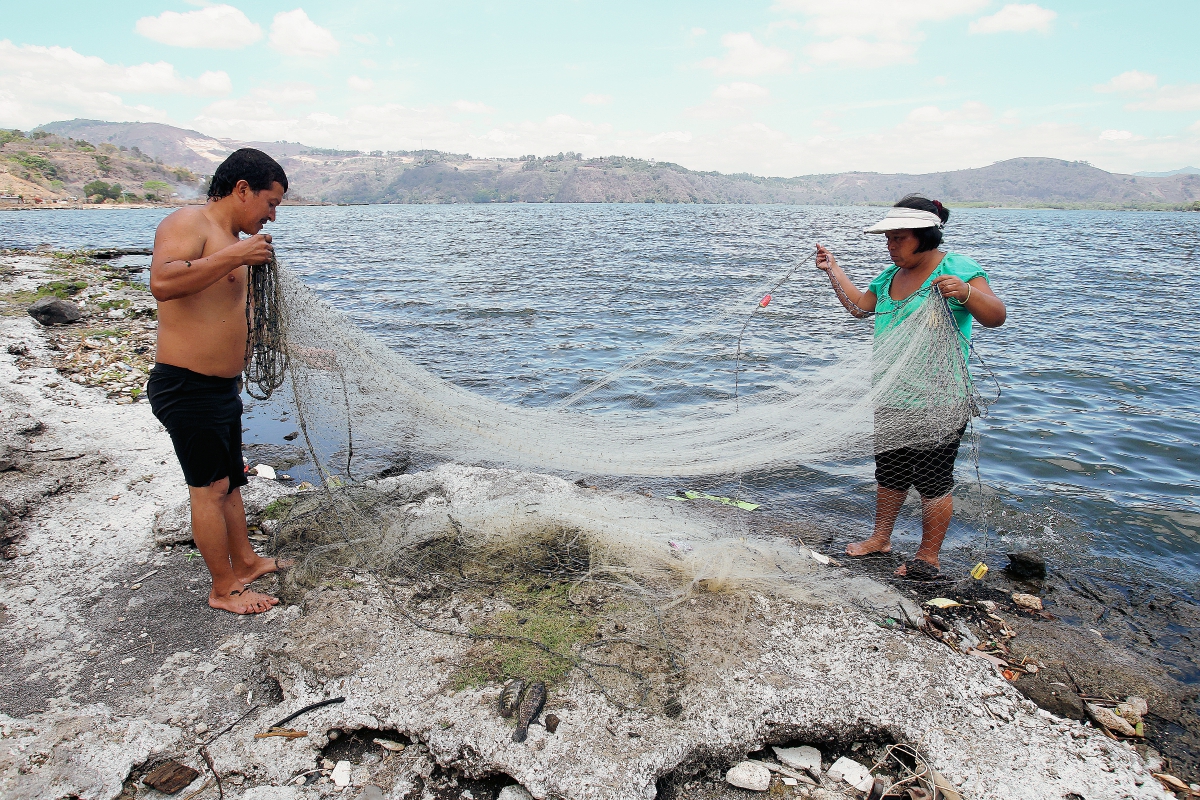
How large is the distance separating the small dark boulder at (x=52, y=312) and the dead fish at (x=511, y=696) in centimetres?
1011

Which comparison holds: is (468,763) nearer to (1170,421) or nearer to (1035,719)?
(1035,719)

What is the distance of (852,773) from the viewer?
2.36 meters

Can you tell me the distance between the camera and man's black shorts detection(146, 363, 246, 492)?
2.77 metres

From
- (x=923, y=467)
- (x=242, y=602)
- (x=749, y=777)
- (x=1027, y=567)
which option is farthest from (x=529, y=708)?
(x=1027, y=567)

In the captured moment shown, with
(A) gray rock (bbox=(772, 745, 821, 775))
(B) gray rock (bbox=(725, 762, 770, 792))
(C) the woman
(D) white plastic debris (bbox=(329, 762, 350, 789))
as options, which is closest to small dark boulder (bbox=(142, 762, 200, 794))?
(D) white plastic debris (bbox=(329, 762, 350, 789))

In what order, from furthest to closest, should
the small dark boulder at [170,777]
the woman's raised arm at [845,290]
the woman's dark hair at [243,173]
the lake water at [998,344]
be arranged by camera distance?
the lake water at [998,344] < the woman's raised arm at [845,290] < the woman's dark hair at [243,173] < the small dark boulder at [170,777]

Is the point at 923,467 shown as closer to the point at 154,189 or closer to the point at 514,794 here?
the point at 514,794

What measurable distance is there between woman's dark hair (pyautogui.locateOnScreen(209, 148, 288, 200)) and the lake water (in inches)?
146

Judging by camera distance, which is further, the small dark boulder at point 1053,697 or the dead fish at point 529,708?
the small dark boulder at point 1053,697

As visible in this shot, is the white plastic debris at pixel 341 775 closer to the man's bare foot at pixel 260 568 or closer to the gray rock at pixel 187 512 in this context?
the man's bare foot at pixel 260 568

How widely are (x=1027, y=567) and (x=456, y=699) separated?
3.59 m

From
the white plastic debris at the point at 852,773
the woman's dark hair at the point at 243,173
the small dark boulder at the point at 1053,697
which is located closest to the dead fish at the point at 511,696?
the white plastic debris at the point at 852,773

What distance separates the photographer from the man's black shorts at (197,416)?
2.77 meters

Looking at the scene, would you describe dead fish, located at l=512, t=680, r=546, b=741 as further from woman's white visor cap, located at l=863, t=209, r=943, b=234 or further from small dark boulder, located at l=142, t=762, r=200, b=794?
woman's white visor cap, located at l=863, t=209, r=943, b=234
